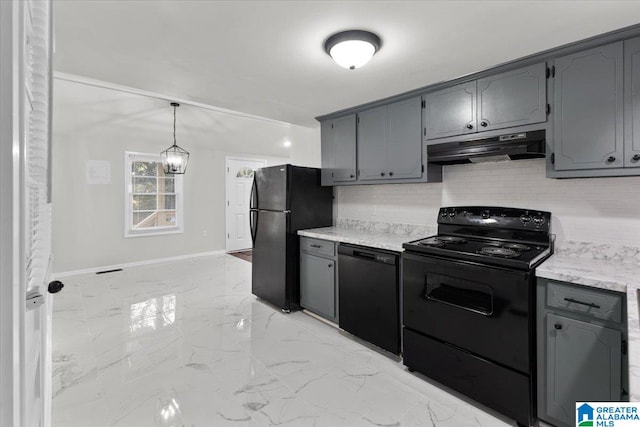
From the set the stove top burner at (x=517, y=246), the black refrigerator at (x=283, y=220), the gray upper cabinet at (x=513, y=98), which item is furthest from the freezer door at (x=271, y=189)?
the stove top burner at (x=517, y=246)

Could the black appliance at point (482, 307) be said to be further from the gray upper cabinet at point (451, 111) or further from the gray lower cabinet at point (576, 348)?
the gray upper cabinet at point (451, 111)

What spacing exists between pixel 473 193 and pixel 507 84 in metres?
0.86

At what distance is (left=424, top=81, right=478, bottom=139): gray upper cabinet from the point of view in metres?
2.40

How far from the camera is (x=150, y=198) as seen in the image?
5727mm

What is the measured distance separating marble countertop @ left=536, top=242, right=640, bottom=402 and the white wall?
2.89m

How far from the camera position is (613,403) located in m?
1.52

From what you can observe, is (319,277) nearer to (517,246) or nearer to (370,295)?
(370,295)

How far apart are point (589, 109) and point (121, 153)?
6.02 metres

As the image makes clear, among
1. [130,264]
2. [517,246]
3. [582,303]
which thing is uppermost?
[517,246]

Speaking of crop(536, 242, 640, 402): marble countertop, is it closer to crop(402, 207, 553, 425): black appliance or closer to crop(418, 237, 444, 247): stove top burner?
crop(402, 207, 553, 425): black appliance

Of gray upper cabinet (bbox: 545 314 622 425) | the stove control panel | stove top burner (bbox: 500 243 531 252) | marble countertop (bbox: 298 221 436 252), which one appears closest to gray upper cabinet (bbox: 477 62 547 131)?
the stove control panel

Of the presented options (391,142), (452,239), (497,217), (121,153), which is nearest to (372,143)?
(391,142)

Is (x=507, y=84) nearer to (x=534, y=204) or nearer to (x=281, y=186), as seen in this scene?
(x=534, y=204)

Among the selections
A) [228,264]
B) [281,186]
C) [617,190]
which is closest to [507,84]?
[617,190]
